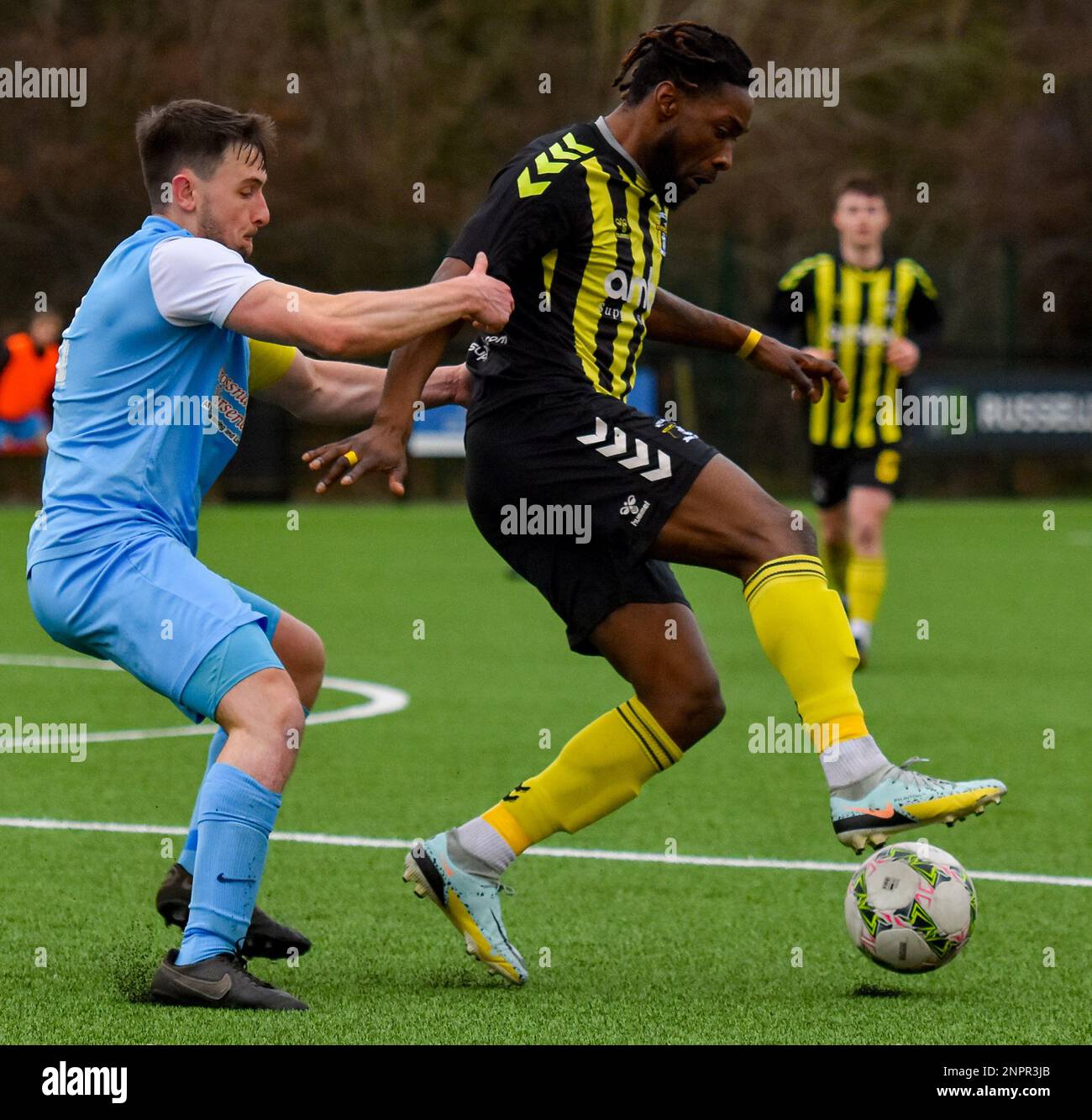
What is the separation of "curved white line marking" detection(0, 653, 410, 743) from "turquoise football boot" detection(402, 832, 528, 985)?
2.58 m

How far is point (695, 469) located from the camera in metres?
4.82

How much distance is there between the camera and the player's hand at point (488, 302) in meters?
4.49

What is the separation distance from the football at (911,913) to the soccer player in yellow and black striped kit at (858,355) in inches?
248

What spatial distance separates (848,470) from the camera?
38.1 feet

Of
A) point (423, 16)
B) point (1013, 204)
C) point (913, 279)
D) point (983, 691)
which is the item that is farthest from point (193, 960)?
point (423, 16)

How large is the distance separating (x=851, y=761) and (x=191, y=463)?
161cm

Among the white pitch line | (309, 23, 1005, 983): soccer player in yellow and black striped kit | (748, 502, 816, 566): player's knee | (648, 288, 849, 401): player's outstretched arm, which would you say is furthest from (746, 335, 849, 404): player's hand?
the white pitch line

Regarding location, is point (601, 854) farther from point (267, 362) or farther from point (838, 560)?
point (838, 560)

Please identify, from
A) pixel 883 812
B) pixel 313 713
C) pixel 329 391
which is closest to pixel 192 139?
pixel 329 391

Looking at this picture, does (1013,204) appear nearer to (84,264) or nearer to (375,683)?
(84,264)

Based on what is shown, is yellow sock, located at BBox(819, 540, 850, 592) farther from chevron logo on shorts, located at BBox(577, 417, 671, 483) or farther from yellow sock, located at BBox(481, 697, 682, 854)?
chevron logo on shorts, located at BBox(577, 417, 671, 483)

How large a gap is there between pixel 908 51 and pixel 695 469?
107 feet

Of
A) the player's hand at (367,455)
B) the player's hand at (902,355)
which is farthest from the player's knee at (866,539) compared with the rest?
the player's hand at (367,455)

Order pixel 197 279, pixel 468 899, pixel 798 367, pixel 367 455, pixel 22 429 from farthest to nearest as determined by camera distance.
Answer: pixel 22 429
pixel 798 367
pixel 468 899
pixel 367 455
pixel 197 279
